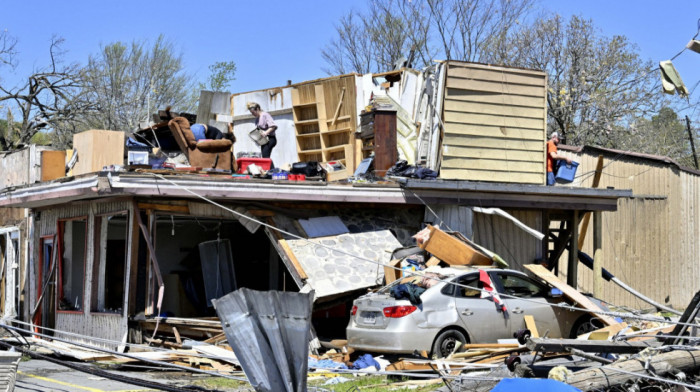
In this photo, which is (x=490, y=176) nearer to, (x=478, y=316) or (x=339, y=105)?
(x=339, y=105)

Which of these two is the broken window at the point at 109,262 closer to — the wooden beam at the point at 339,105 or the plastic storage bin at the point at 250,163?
the plastic storage bin at the point at 250,163

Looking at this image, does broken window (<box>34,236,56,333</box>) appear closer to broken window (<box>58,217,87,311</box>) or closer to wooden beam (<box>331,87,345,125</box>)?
broken window (<box>58,217,87,311</box>)

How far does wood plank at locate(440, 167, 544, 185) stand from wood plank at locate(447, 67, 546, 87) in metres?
2.07

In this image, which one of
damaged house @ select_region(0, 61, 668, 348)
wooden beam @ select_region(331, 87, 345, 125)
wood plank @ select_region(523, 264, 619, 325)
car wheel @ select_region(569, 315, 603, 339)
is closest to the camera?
wood plank @ select_region(523, 264, 619, 325)

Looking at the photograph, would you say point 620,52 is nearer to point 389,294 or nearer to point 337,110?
point 337,110

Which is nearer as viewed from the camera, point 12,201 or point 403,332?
point 403,332

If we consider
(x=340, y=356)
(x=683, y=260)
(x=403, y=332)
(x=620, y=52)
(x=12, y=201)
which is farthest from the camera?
(x=620, y=52)

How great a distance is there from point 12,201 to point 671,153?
29.6m

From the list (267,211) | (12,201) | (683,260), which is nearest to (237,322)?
(267,211)

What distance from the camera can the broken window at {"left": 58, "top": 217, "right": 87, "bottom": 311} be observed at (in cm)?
1905

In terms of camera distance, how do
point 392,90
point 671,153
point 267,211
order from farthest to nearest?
point 671,153, point 392,90, point 267,211

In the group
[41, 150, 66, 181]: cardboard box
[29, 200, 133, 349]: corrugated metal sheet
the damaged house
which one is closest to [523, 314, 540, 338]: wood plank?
the damaged house

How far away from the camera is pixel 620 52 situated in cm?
3428

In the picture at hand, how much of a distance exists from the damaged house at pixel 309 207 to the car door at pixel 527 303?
2.61m
